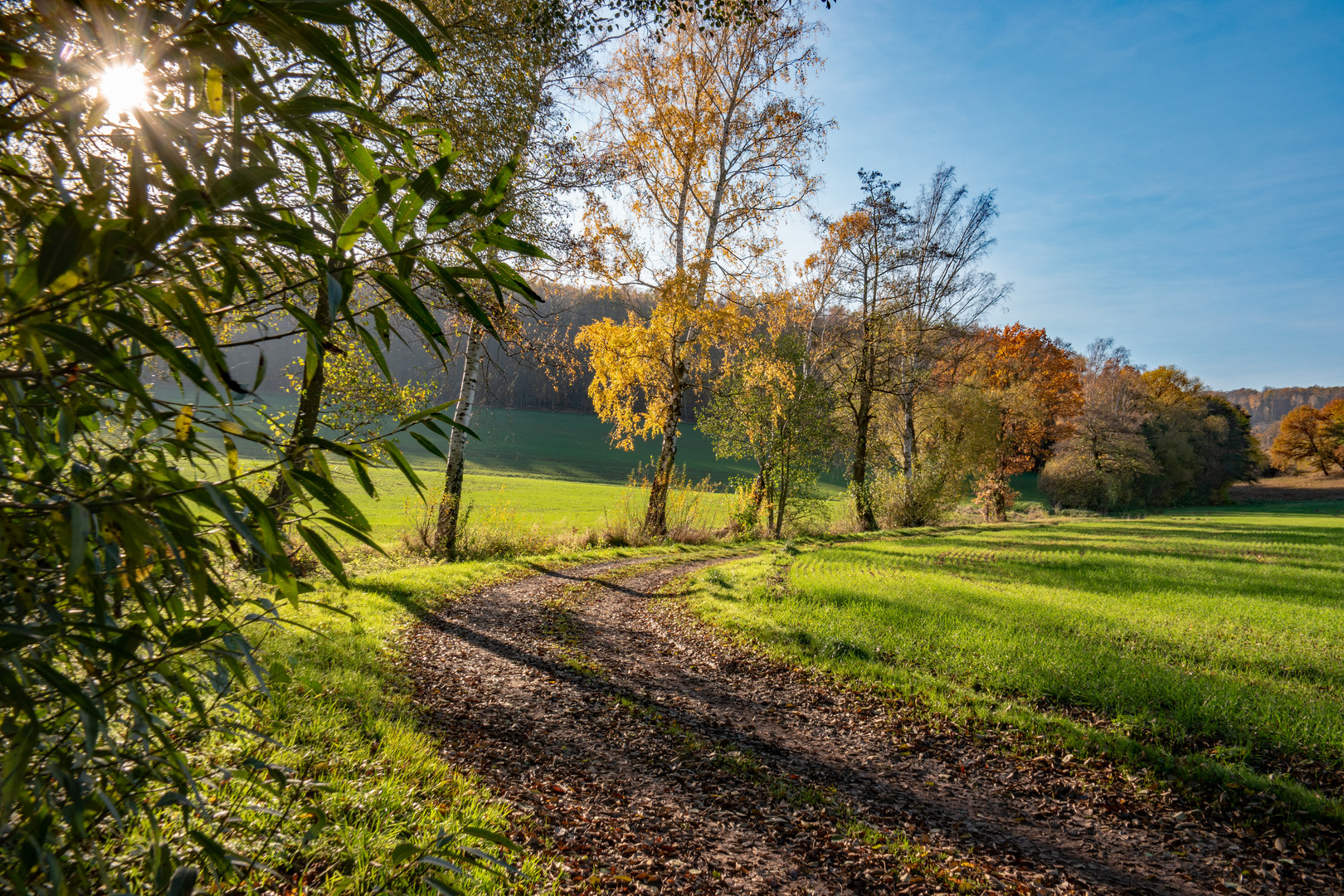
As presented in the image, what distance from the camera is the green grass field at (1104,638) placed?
15.1ft

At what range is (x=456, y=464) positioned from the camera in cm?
1193

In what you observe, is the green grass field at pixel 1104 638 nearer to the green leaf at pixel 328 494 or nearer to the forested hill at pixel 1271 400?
the green leaf at pixel 328 494

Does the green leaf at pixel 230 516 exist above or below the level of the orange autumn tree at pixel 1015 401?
below

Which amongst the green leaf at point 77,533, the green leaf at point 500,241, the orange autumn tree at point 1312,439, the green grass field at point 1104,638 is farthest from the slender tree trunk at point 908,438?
the orange autumn tree at point 1312,439

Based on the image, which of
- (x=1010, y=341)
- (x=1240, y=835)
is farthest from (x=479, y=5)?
(x=1010, y=341)

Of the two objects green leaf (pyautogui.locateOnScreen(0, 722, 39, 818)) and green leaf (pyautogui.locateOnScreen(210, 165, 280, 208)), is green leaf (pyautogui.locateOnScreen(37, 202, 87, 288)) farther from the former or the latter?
green leaf (pyautogui.locateOnScreen(0, 722, 39, 818))

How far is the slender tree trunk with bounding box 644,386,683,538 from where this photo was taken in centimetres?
1546

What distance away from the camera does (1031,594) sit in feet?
29.4

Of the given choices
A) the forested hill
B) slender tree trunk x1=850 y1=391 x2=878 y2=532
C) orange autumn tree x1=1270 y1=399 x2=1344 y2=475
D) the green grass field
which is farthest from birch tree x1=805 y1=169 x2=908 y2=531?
the forested hill

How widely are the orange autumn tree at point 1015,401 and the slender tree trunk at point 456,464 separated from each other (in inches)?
909

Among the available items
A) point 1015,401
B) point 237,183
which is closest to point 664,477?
point 237,183

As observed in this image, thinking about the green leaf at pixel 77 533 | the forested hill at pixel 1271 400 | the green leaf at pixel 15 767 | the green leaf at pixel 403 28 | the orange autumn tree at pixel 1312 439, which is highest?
the forested hill at pixel 1271 400

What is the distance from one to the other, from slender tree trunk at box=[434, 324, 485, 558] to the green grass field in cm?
543

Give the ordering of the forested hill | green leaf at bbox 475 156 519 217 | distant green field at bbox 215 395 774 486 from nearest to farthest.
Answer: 1. green leaf at bbox 475 156 519 217
2. distant green field at bbox 215 395 774 486
3. the forested hill
